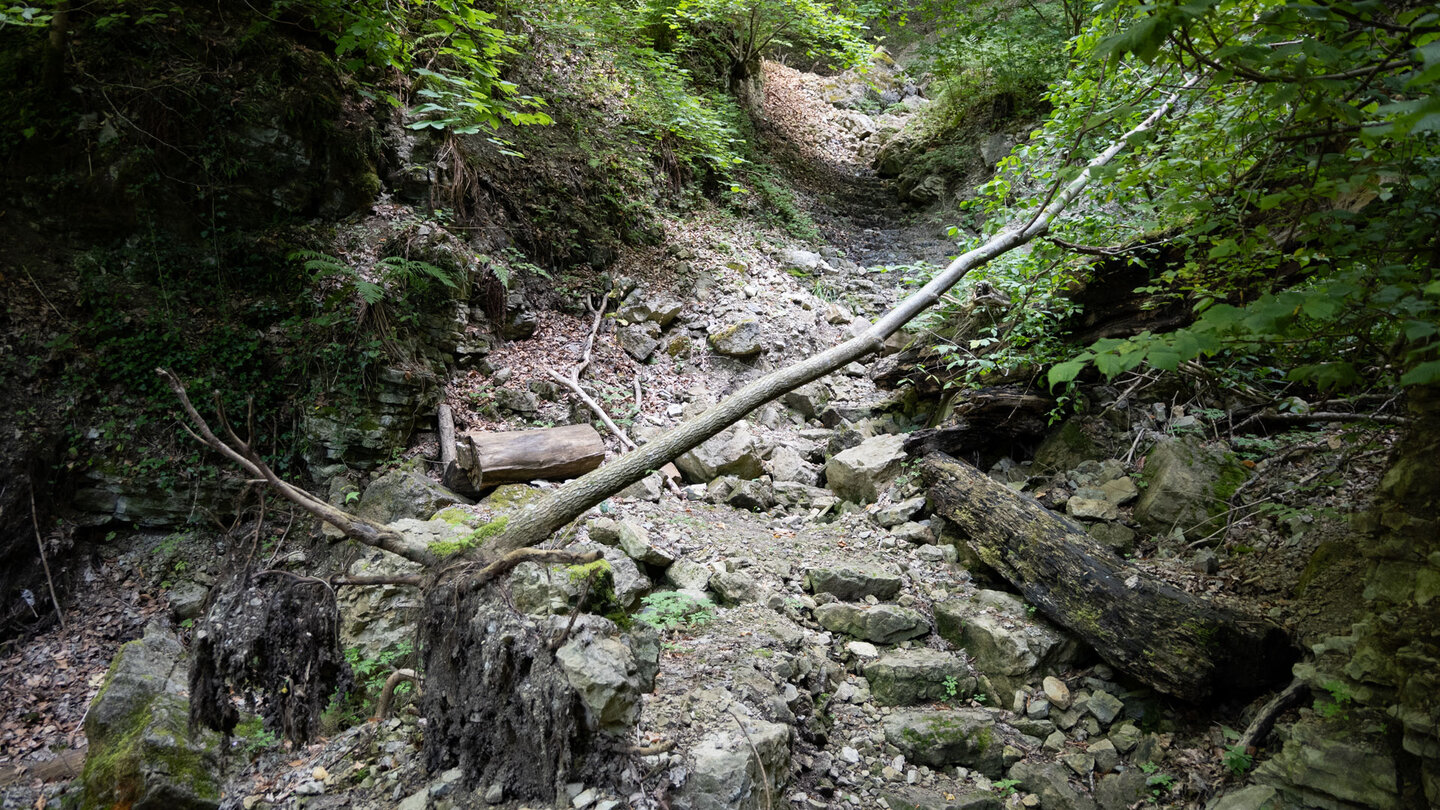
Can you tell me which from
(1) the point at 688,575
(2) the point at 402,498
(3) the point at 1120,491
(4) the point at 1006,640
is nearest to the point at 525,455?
(2) the point at 402,498

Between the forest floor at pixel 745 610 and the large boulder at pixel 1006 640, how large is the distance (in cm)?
15

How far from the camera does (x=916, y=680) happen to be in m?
3.96

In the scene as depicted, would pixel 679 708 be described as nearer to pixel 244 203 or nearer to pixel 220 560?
pixel 220 560

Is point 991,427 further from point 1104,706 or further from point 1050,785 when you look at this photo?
point 1050,785

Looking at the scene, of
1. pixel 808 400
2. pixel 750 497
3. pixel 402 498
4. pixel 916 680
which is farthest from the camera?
pixel 808 400

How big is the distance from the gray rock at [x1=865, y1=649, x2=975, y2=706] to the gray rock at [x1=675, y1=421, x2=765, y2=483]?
9.31ft

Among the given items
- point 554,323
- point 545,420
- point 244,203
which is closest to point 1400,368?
point 545,420

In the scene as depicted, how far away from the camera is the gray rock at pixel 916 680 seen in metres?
3.93

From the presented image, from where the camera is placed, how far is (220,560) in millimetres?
5211

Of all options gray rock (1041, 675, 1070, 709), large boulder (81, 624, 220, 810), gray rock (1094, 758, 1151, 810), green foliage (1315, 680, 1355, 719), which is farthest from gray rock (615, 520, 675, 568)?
green foliage (1315, 680, 1355, 719)

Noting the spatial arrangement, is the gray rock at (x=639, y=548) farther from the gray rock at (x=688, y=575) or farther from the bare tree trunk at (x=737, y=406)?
the bare tree trunk at (x=737, y=406)

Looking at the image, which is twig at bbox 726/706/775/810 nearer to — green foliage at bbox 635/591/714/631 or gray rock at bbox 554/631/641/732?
gray rock at bbox 554/631/641/732

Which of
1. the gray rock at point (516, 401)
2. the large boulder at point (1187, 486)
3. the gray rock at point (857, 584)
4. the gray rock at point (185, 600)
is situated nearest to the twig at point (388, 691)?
the gray rock at point (185, 600)

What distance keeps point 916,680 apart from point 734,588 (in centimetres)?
138
